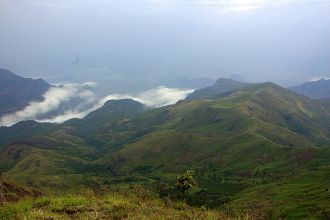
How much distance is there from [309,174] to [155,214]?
190 meters

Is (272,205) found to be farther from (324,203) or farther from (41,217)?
(41,217)

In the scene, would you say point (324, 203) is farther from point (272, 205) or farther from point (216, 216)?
point (216, 216)

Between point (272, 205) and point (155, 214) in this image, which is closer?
point (155, 214)

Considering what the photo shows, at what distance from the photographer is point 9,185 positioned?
101875 millimetres

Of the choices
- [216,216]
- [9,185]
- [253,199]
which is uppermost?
[216,216]

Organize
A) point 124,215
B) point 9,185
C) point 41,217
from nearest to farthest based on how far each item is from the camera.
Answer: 1. point 41,217
2. point 124,215
3. point 9,185

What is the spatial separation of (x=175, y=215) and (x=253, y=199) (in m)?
159

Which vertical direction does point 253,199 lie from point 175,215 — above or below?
below

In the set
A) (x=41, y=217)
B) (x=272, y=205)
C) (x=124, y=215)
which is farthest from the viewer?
(x=272, y=205)

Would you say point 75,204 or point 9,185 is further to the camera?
point 9,185

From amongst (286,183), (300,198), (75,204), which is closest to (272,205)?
(300,198)

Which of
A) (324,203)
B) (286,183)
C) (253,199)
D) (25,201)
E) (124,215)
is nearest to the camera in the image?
(124,215)

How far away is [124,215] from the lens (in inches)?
693

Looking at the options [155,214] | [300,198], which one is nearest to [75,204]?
[155,214]
